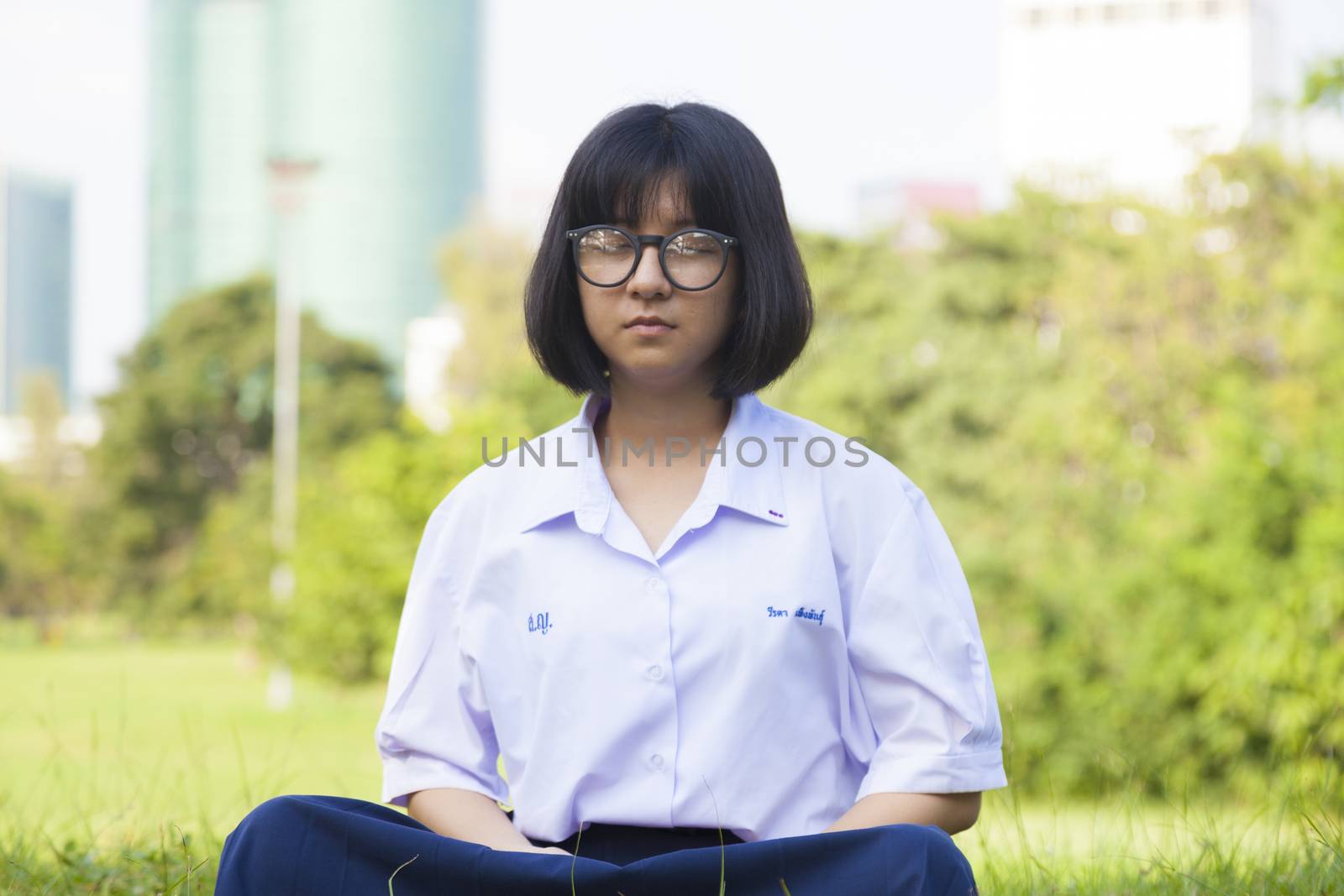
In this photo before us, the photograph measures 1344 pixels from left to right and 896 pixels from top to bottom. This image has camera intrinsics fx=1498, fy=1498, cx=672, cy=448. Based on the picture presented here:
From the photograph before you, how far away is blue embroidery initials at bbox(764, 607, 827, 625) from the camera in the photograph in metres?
1.85

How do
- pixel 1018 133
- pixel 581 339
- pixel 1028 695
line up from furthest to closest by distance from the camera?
pixel 1018 133, pixel 1028 695, pixel 581 339

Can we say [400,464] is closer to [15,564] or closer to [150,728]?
[150,728]

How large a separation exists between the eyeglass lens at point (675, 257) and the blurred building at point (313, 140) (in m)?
94.5

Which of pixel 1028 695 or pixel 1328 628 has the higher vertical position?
pixel 1328 628

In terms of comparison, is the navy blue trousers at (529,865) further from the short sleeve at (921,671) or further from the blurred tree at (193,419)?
the blurred tree at (193,419)

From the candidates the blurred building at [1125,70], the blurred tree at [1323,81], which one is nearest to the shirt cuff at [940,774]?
the blurred tree at [1323,81]

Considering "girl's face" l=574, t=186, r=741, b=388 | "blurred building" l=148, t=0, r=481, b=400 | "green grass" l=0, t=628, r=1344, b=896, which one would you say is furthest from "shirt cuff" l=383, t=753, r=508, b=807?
"blurred building" l=148, t=0, r=481, b=400

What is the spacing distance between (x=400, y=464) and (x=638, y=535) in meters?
16.3

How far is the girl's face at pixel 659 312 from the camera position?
6.49 ft

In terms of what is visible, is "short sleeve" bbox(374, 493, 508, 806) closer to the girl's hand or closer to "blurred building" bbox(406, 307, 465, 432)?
the girl's hand

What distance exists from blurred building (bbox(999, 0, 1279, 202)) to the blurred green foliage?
38310 mm

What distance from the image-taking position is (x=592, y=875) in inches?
65.1

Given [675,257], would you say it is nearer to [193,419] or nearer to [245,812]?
[245,812]

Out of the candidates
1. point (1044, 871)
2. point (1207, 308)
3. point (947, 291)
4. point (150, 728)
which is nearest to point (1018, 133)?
point (947, 291)
